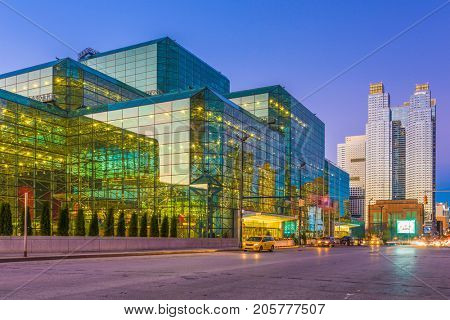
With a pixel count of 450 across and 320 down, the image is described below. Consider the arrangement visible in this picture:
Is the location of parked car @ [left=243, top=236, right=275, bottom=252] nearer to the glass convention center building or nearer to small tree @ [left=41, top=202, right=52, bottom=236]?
the glass convention center building

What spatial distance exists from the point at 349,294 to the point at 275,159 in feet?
224

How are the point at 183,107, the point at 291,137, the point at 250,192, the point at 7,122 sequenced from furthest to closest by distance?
the point at 291,137 < the point at 250,192 < the point at 183,107 < the point at 7,122

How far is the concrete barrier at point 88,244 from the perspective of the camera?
31.8 metres

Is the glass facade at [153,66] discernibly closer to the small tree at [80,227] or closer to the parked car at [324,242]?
the parked car at [324,242]

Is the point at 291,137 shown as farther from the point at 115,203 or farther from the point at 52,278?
the point at 52,278

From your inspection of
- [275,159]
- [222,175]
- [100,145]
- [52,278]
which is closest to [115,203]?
[100,145]

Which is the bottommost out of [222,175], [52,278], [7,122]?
[52,278]

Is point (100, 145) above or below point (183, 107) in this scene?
below

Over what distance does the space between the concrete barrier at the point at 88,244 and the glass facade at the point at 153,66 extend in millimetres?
35193

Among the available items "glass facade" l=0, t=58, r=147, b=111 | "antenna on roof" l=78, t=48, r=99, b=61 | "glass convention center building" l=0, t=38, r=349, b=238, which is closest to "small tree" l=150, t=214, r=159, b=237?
"glass convention center building" l=0, t=38, r=349, b=238

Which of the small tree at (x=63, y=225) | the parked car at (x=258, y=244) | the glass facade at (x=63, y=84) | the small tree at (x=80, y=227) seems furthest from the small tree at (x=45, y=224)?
the glass facade at (x=63, y=84)

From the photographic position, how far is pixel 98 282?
14.3m

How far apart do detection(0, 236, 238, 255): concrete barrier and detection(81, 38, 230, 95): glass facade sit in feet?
115

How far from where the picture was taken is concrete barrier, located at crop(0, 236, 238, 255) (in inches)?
1250
